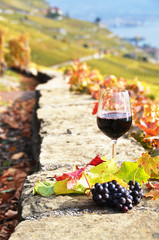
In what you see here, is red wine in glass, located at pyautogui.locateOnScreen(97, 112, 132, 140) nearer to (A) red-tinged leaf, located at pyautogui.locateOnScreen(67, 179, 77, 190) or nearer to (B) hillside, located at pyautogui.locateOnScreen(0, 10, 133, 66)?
(A) red-tinged leaf, located at pyautogui.locateOnScreen(67, 179, 77, 190)

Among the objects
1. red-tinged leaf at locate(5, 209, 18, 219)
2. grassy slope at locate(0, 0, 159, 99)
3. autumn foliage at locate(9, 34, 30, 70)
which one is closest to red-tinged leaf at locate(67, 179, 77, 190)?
red-tinged leaf at locate(5, 209, 18, 219)

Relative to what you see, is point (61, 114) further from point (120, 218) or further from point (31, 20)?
point (31, 20)

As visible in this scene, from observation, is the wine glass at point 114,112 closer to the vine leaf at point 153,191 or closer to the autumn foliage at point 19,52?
the vine leaf at point 153,191

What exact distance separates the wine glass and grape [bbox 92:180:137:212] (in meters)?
0.37

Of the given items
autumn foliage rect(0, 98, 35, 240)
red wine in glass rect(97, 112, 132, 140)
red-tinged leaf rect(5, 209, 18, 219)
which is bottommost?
red-tinged leaf rect(5, 209, 18, 219)

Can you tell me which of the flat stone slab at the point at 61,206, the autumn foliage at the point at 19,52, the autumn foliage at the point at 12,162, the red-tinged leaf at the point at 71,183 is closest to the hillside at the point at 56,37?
the autumn foliage at the point at 19,52

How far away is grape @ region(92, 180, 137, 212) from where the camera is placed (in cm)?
133

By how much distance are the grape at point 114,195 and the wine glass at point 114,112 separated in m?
0.37

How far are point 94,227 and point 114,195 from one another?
186mm

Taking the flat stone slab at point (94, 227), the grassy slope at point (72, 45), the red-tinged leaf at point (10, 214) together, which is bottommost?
the red-tinged leaf at point (10, 214)

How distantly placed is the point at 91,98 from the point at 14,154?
58.1 inches

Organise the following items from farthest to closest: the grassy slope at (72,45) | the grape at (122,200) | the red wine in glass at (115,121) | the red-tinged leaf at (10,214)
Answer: the grassy slope at (72,45), the red-tinged leaf at (10,214), the red wine in glass at (115,121), the grape at (122,200)

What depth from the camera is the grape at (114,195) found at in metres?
1.33

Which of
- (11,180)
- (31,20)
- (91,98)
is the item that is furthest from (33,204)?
(31,20)
